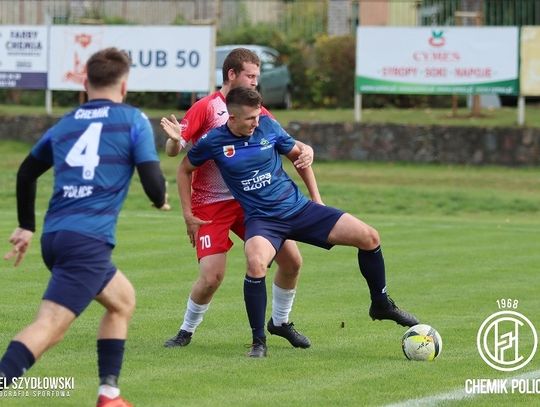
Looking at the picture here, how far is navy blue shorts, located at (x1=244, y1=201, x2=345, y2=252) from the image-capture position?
9188 mm

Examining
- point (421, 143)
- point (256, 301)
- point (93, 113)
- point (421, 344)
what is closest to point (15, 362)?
point (93, 113)

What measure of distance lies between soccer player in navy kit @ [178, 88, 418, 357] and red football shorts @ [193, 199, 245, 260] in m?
0.31

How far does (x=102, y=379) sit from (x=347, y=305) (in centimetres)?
463

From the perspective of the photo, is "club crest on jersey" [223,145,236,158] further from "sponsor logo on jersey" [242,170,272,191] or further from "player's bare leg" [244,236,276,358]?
"player's bare leg" [244,236,276,358]

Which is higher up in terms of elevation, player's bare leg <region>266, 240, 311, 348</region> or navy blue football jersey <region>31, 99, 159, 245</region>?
navy blue football jersey <region>31, 99, 159, 245</region>

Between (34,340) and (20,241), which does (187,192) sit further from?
(34,340)

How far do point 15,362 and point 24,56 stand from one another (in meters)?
22.9

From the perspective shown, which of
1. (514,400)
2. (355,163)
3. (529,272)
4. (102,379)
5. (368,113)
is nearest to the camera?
(102,379)

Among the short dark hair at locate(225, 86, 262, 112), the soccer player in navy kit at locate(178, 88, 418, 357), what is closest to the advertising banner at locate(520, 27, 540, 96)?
the soccer player in navy kit at locate(178, 88, 418, 357)

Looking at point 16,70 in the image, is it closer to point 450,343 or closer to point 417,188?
point 417,188

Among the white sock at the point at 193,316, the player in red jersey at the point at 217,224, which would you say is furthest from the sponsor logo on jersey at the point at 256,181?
the white sock at the point at 193,316

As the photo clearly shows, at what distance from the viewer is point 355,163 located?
2720cm

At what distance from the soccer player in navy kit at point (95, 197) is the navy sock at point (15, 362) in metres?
0.14

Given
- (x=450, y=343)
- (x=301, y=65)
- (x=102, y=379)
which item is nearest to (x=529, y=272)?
(x=450, y=343)
